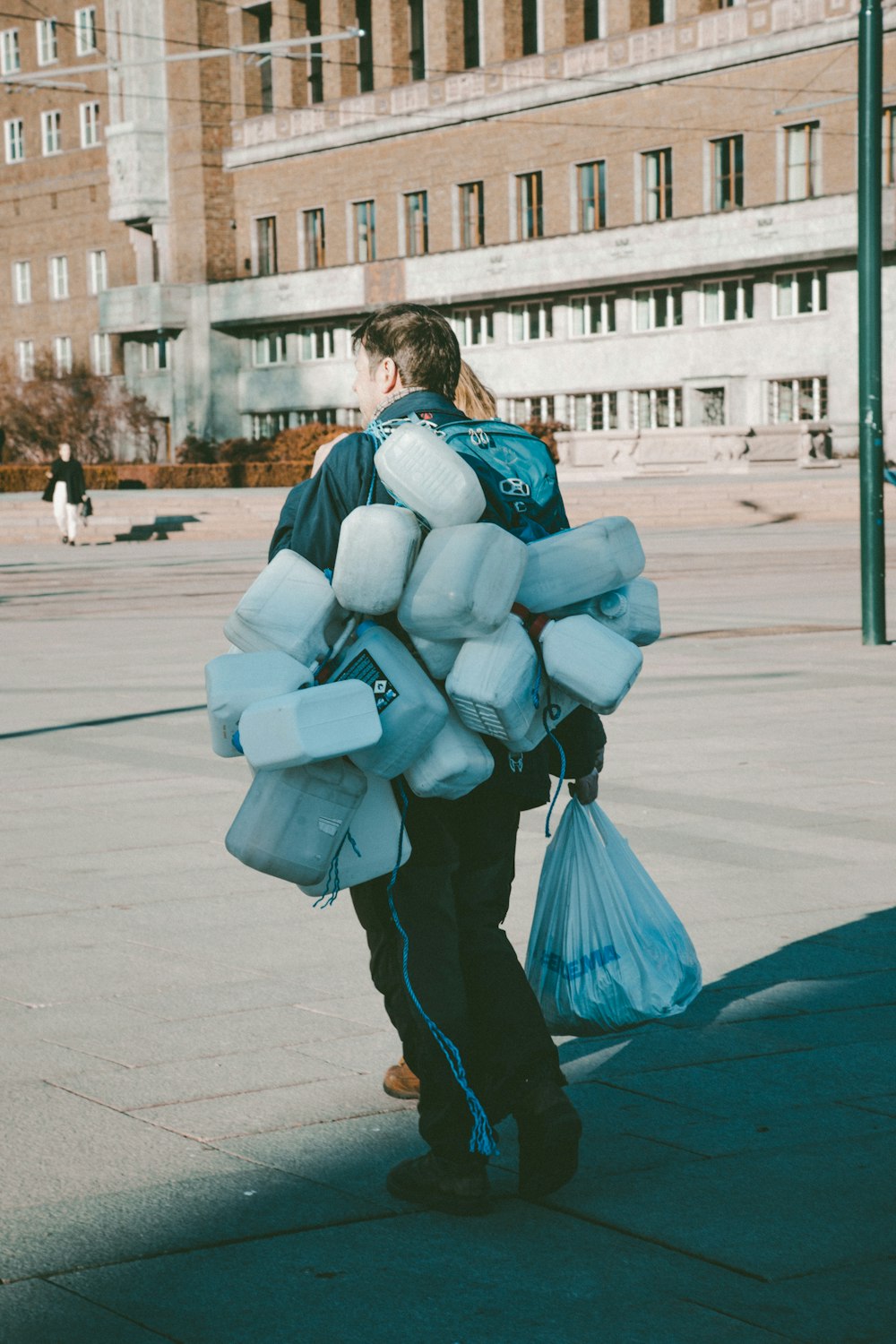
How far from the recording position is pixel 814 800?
24.4 feet

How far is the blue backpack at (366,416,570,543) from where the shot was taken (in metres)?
3.55

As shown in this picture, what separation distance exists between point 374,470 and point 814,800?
4.34 metres

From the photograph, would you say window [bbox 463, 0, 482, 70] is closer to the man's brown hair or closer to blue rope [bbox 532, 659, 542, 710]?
the man's brown hair

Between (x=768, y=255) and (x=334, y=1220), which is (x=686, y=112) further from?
(x=334, y=1220)

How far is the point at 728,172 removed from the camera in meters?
51.4

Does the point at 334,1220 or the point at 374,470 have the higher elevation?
the point at 374,470

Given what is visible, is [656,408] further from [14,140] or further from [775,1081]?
[775,1081]

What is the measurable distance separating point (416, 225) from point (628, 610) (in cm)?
5784

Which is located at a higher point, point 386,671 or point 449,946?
point 386,671

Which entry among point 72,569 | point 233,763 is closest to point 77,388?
point 72,569

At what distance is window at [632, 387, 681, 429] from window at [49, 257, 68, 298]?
28.4 metres

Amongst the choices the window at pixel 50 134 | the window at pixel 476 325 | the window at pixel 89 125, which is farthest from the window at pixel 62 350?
the window at pixel 476 325

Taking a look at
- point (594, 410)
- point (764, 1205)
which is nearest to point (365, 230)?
point (594, 410)

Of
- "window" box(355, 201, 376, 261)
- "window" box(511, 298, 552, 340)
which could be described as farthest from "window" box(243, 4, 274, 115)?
"window" box(511, 298, 552, 340)
